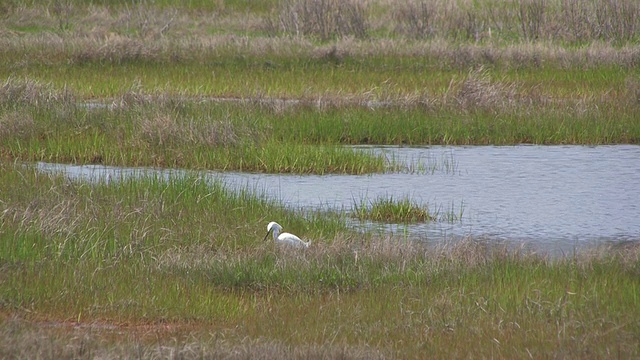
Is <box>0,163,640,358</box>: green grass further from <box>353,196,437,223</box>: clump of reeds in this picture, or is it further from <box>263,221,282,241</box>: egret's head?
<box>353,196,437,223</box>: clump of reeds

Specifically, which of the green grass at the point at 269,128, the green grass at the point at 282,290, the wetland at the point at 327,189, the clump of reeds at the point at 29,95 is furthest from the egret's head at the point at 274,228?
the clump of reeds at the point at 29,95

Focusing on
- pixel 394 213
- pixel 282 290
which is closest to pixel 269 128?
pixel 394 213

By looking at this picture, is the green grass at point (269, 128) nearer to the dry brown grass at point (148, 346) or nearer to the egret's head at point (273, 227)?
the egret's head at point (273, 227)

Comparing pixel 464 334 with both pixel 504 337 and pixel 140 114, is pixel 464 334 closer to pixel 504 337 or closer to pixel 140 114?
pixel 504 337

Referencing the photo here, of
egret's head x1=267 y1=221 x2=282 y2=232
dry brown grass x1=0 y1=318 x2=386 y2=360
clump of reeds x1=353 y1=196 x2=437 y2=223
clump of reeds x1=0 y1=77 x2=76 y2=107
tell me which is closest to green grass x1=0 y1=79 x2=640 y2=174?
clump of reeds x1=0 y1=77 x2=76 y2=107

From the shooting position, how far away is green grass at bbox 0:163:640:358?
655 cm

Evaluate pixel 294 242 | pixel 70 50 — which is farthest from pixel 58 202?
pixel 70 50

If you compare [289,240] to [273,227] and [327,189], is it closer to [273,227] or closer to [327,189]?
[273,227]

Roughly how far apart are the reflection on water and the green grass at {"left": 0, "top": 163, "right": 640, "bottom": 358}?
1.16 meters

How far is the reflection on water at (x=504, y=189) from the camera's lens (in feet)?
35.9

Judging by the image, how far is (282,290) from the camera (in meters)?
7.88

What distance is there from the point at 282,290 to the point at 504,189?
230 inches

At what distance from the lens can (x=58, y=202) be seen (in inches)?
389

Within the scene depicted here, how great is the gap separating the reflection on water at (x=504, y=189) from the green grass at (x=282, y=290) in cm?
116
